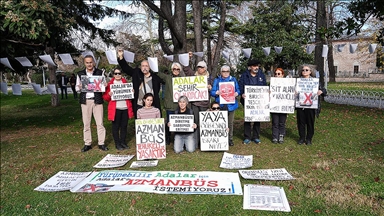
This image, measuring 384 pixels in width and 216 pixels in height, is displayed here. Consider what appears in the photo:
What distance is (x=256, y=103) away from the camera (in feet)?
21.5

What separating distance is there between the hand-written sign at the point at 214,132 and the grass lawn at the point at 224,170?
0.17m

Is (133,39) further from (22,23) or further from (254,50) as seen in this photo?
(22,23)

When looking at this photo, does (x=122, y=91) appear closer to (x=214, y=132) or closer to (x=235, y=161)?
(x=214, y=132)

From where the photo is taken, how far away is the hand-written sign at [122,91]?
608 cm

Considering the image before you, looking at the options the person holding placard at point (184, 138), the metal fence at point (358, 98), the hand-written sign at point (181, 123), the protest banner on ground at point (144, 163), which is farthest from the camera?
the metal fence at point (358, 98)

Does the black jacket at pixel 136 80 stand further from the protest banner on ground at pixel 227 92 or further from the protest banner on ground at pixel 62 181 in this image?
the protest banner on ground at pixel 62 181

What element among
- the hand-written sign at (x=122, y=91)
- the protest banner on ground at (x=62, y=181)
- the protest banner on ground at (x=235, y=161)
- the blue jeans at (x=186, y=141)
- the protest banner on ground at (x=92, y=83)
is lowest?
the protest banner on ground at (x=62, y=181)

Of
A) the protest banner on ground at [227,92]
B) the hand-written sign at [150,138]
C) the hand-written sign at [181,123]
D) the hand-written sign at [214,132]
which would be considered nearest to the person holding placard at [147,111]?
the hand-written sign at [150,138]

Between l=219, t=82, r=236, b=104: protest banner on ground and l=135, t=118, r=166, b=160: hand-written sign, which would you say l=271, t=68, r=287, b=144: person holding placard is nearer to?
l=219, t=82, r=236, b=104: protest banner on ground

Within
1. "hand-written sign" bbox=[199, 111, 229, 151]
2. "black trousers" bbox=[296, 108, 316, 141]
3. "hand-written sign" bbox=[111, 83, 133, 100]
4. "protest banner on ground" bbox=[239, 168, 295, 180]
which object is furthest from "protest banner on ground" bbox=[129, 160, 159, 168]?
"black trousers" bbox=[296, 108, 316, 141]

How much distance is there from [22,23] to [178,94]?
137 inches

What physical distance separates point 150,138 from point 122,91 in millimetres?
1227

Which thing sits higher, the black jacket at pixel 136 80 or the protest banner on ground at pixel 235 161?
the black jacket at pixel 136 80

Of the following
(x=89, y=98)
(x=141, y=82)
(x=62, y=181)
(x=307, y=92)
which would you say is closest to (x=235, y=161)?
(x=307, y=92)
